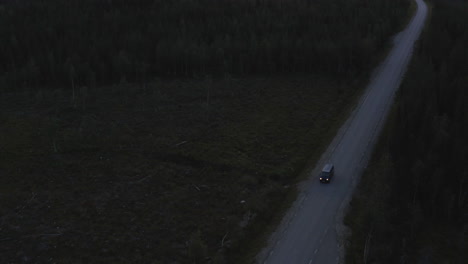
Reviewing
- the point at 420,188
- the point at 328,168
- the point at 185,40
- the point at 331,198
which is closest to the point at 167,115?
the point at 328,168

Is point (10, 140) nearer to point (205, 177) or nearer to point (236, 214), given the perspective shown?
point (205, 177)

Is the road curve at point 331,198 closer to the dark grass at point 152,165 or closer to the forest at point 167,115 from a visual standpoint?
the forest at point 167,115

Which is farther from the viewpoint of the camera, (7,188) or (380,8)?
(380,8)

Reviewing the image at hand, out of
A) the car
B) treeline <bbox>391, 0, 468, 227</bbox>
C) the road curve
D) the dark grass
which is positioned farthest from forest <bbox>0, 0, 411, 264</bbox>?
treeline <bbox>391, 0, 468, 227</bbox>

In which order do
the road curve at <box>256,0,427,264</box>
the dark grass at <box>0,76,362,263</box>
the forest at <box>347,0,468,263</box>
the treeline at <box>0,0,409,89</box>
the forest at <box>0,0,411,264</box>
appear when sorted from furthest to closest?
1. the treeline at <box>0,0,409,89</box>
2. the forest at <box>0,0,411,264</box>
3. the dark grass at <box>0,76,362,263</box>
4. the forest at <box>347,0,468,263</box>
5. the road curve at <box>256,0,427,264</box>

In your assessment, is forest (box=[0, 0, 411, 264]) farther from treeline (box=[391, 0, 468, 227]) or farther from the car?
treeline (box=[391, 0, 468, 227])

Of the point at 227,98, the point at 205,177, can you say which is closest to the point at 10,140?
the point at 205,177

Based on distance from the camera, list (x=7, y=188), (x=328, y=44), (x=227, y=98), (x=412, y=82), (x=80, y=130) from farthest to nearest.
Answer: (x=328, y=44) → (x=227, y=98) → (x=80, y=130) → (x=412, y=82) → (x=7, y=188)
